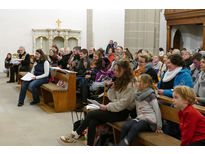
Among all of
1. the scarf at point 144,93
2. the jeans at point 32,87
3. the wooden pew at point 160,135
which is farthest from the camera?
the jeans at point 32,87

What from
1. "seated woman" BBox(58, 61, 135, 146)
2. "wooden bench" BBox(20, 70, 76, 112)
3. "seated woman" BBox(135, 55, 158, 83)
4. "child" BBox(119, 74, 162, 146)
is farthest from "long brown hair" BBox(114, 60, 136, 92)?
"wooden bench" BBox(20, 70, 76, 112)

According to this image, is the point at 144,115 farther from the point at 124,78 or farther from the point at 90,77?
the point at 90,77

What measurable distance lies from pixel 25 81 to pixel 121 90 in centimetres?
375

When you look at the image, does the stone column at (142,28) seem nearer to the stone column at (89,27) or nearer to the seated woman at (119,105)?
the stone column at (89,27)

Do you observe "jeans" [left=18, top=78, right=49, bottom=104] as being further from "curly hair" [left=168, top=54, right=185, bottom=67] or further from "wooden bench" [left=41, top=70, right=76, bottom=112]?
"curly hair" [left=168, top=54, right=185, bottom=67]

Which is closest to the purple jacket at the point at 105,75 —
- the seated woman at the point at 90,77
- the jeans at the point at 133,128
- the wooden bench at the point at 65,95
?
the seated woman at the point at 90,77

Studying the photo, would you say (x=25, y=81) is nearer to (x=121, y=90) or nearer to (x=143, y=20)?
(x=121, y=90)

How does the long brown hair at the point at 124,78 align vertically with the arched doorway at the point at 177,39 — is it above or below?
below

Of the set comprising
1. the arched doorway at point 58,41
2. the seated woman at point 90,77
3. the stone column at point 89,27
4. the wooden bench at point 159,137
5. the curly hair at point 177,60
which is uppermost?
the stone column at point 89,27

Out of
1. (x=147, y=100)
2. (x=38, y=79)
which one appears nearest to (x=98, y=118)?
(x=147, y=100)

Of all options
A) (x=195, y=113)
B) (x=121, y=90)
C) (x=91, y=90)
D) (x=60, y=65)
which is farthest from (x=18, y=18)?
(x=195, y=113)

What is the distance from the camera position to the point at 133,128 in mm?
2971

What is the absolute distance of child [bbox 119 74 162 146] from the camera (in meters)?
2.97

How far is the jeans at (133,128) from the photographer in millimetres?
2936
